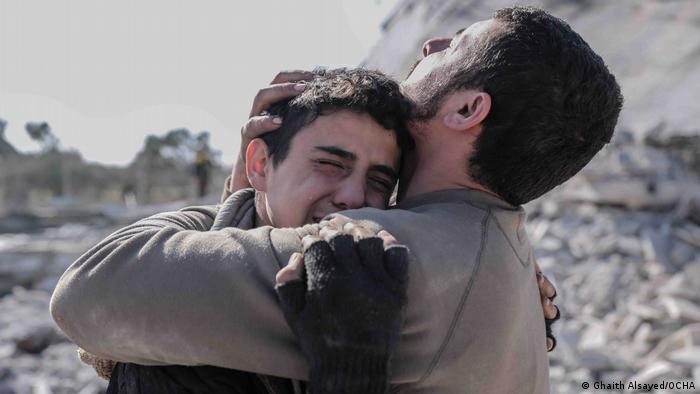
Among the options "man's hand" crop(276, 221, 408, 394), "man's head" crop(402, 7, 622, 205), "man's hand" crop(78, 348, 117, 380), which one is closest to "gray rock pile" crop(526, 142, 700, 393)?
"man's head" crop(402, 7, 622, 205)

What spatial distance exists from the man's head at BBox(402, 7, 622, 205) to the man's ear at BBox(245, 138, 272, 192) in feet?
1.22

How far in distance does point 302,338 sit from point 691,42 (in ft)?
48.5

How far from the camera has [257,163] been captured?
61.6 inches

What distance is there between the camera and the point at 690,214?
330 inches

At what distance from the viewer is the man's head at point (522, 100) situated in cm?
130

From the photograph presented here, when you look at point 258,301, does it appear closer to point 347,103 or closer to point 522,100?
point 347,103

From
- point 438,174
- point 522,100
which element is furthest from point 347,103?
point 522,100

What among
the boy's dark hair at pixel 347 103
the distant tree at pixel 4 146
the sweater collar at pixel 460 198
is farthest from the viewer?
the distant tree at pixel 4 146

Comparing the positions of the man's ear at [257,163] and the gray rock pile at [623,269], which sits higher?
the man's ear at [257,163]

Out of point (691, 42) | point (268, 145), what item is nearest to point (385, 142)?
point (268, 145)

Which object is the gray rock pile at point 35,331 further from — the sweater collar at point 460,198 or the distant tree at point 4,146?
the distant tree at point 4,146

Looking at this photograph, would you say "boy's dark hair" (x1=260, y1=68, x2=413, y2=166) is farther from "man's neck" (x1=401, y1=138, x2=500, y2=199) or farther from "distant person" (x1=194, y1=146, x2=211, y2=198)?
"distant person" (x1=194, y1=146, x2=211, y2=198)

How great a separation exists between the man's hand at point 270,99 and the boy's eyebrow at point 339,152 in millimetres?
174

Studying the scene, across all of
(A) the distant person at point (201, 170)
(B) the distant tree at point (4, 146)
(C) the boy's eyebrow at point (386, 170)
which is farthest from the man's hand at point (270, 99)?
(B) the distant tree at point (4, 146)
